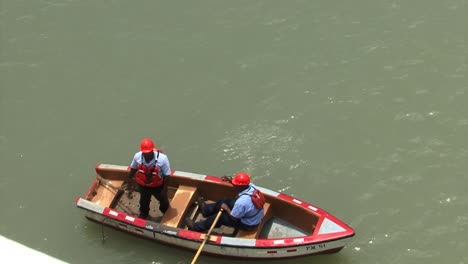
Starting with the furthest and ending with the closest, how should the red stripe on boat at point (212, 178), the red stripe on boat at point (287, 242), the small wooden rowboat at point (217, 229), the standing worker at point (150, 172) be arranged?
1. the red stripe on boat at point (212, 178)
2. the standing worker at point (150, 172)
3. the small wooden rowboat at point (217, 229)
4. the red stripe on boat at point (287, 242)

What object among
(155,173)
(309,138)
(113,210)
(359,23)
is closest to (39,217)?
(113,210)

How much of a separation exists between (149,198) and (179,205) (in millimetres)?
625

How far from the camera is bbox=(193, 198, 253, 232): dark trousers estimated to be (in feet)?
32.9

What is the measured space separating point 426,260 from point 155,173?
16.7 ft

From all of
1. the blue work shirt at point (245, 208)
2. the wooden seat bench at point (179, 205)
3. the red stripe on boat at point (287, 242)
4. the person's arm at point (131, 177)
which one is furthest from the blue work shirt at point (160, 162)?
the red stripe on boat at point (287, 242)

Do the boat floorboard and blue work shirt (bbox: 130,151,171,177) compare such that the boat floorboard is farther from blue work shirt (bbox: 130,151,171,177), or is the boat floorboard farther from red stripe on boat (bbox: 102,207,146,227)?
blue work shirt (bbox: 130,151,171,177)

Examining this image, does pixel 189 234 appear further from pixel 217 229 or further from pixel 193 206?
pixel 193 206

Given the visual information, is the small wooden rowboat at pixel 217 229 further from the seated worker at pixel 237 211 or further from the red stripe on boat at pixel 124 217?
the seated worker at pixel 237 211

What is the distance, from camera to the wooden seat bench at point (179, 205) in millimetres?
10484

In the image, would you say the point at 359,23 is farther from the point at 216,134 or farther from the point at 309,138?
the point at 216,134

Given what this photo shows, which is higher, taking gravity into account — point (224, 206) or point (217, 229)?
point (224, 206)

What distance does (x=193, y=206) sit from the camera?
1097 centimetres

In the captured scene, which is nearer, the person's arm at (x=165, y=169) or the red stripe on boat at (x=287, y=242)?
the red stripe on boat at (x=287, y=242)

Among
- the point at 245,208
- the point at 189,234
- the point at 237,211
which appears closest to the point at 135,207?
the point at 189,234
